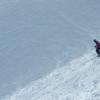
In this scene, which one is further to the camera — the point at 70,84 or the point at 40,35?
the point at 40,35

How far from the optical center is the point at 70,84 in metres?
14.4

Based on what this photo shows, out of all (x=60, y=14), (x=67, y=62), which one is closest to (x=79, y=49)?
(x=67, y=62)

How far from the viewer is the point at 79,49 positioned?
60.4ft

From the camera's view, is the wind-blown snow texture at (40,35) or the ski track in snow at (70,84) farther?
the wind-blown snow texture at (40,35)

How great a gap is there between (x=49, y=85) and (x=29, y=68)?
268cm

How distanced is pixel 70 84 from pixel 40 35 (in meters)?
7.25

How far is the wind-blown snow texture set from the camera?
696 inches

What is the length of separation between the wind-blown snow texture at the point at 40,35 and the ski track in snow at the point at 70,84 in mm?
679

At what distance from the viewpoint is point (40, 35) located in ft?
69.2

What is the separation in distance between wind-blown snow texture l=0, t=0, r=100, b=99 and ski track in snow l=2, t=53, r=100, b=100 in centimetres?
68

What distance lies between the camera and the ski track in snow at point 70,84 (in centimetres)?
1288

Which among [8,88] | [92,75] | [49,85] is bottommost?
[8,88]

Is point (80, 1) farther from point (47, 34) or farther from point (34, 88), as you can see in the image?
point (34, 88)

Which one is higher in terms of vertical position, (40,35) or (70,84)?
(70,84)
